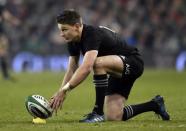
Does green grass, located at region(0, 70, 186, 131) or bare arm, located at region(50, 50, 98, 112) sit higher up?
bare arm, located at region(50, 50, 98, 112)

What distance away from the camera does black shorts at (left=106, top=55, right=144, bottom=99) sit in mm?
10602

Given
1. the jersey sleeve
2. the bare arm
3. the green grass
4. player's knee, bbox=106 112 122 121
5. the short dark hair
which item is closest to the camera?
the green grass

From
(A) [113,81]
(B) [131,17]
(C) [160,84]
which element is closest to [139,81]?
(C) [160,84]

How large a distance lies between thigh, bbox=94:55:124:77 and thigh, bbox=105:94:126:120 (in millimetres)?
437

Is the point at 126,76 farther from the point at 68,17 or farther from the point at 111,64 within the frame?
the point at 68,17

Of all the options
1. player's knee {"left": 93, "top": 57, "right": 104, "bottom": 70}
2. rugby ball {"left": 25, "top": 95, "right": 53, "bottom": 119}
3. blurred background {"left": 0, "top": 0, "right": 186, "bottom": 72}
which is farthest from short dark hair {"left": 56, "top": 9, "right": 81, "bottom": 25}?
blurred background {"left": 0, "top": 0, "right": 186, "bottom": 72}

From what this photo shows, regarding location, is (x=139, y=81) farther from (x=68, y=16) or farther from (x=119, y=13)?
(x=68, y=16)

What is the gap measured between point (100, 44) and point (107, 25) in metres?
19.2

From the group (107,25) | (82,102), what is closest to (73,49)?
(82,102)

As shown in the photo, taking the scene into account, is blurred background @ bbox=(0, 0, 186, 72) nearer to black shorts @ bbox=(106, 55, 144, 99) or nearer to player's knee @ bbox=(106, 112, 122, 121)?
black shorts @ bbox=(106, 55, 144, 99)

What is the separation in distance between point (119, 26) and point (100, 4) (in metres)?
1.68

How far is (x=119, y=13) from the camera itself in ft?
100

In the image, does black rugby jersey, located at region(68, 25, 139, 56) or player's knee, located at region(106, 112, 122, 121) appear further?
player's knee, located at region(106, 112, 122, 121)

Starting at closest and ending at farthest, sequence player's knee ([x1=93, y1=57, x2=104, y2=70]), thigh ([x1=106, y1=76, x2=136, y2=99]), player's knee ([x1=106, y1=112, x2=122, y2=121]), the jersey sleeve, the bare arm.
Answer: the bare arm → player's knee ([x1=93, y1=57, x2=104, y2=70]) → the jersey sleeve → player's knee ([x1=106, y1=112, x2=122, y2=121]) → thigh ([x1=106, y1=76, x2=136, y2=99])
